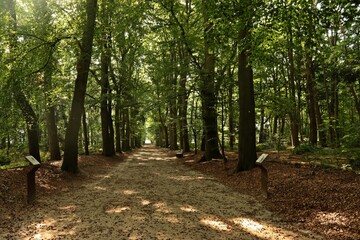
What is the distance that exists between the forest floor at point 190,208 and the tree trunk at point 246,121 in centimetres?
66

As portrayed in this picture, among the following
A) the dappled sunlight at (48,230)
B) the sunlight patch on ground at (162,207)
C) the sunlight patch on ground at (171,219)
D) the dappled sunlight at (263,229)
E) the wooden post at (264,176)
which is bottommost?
the dappled sunlight at (263,229)

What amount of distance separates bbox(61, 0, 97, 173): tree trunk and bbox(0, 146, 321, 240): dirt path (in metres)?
3.37

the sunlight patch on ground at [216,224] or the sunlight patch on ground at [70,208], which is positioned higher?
the sunlight patch on ground at [70,208]

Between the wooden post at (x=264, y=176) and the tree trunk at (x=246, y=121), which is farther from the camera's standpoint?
the tree trunk at (x=246, y=121)

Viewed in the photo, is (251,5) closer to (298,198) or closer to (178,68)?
(298,198)

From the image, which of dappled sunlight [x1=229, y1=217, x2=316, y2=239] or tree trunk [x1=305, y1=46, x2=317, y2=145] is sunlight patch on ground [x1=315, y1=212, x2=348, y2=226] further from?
tree trunk [x1=305, y1=46, x2=317, y2=145]

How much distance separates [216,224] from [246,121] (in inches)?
252

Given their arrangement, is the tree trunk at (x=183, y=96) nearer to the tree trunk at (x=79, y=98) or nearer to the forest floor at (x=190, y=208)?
the tree trunk at (x=79, y=98)

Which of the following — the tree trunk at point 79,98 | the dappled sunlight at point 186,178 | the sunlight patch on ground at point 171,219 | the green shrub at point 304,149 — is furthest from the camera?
the green shrub at point 304,149

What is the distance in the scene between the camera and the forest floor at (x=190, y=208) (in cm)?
551

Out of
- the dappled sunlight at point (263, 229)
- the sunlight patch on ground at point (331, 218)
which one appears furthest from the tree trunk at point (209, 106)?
the sunlight patch on ground at point (331, 218)

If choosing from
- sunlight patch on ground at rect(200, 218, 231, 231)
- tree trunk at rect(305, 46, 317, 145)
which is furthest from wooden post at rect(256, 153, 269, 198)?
tree trunk at rect(305, 46, 317, 145)

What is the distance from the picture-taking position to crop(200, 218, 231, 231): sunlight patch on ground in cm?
575

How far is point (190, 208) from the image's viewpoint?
7.23 m
